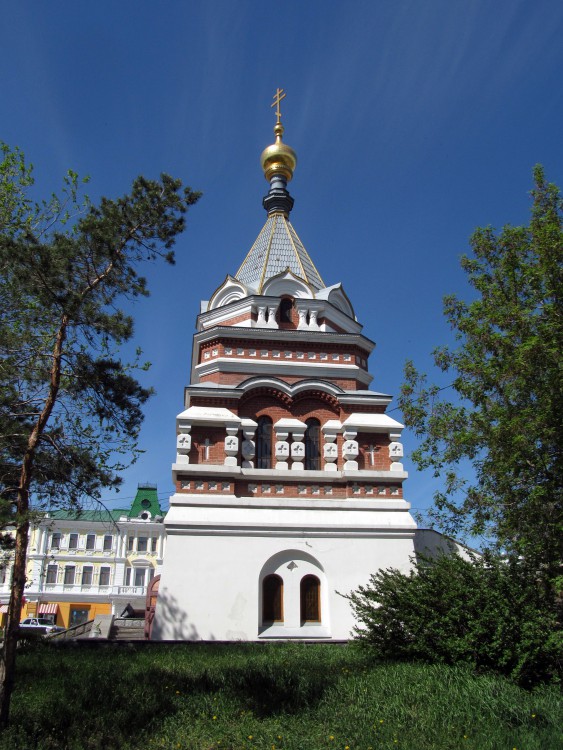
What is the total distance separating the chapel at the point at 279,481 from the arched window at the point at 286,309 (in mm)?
26

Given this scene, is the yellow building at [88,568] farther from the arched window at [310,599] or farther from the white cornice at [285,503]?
the arched window at [310,599]

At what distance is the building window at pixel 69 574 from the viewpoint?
3578 centimetres

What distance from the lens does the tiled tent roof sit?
17.5 metres

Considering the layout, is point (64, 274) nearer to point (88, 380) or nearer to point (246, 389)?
point (88, 380)

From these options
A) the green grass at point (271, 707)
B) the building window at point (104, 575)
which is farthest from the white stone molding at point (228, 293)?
the building window at point (104, 575)

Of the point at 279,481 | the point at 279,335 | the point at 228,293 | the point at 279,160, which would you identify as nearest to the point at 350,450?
the point at 279,481

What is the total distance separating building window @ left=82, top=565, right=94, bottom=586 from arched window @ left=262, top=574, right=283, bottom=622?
2640cm

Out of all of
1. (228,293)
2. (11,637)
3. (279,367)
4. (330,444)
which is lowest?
(11,637)

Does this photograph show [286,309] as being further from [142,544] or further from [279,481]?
[142,544]

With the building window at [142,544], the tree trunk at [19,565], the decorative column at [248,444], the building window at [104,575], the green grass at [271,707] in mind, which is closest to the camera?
the green grass at [271,707]

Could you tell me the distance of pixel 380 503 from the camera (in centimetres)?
1388

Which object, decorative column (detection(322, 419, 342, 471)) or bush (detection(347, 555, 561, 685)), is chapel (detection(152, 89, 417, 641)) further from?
→ bush (detection(347, 555, 561, 685))

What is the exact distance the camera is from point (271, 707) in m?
7.18

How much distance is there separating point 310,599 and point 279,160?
1416cm
